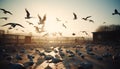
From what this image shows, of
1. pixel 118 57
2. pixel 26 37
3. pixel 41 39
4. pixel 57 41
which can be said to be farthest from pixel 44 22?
pixel 57 41

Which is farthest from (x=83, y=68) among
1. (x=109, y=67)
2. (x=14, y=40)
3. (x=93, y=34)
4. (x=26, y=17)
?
(x=93, y=34)

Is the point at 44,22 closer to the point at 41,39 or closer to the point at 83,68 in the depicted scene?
the point at 83,68

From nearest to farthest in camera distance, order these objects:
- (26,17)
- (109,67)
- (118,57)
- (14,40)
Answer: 1. (109,67)
2. (26,17)
3. (118,57)
4. (14,40)

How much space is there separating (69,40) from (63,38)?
1991 mm

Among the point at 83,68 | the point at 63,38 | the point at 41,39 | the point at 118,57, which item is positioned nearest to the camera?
the point at 83,68

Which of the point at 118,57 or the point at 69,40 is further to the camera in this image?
the point at 69,40

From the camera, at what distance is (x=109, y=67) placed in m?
14.3

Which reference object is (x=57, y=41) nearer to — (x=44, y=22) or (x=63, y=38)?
(x=63, y=38)

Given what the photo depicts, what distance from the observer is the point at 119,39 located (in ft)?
162

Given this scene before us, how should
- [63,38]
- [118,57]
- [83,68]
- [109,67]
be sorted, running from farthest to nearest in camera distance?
[63,38] → [118,57] → [109,67] → [83,68]

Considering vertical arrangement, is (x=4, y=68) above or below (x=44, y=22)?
below

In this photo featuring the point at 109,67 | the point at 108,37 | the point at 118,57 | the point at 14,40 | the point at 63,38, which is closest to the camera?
the point at 109,67

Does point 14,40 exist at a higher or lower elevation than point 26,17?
lower

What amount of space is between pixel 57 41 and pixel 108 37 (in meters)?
14.8
